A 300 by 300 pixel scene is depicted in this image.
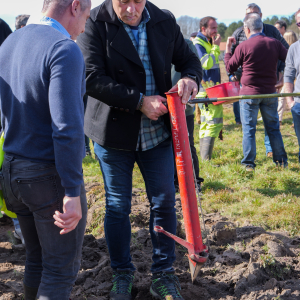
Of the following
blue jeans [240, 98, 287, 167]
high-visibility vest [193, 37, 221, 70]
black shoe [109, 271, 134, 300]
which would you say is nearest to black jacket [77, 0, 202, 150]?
black shoe [109, 271, 134, 300]

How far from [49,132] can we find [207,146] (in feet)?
14.1

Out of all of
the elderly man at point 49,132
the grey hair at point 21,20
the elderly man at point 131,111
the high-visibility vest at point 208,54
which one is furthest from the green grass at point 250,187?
the elderly man at point 49,132

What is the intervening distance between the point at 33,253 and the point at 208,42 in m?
4.79

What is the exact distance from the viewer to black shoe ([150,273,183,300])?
2.43m

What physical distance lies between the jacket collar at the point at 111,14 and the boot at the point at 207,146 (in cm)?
343

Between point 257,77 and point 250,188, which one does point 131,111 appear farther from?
point 257,77

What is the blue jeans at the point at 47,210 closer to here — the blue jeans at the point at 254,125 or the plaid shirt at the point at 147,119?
the plaid shirt at the point at 147,119

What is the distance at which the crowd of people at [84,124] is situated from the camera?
1.68 m

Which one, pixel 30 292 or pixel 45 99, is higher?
pixel 45 99

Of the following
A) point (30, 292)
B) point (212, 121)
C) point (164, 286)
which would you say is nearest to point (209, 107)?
point (212, 121)

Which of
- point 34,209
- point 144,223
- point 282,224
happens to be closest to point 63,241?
point 34,209

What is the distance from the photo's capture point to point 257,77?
545cm

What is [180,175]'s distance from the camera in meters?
2.34

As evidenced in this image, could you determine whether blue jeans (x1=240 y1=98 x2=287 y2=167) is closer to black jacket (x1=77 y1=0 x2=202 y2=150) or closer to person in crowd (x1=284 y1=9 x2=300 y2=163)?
person in crowd (x1=284 y1=9 x2=300 y2=163)
